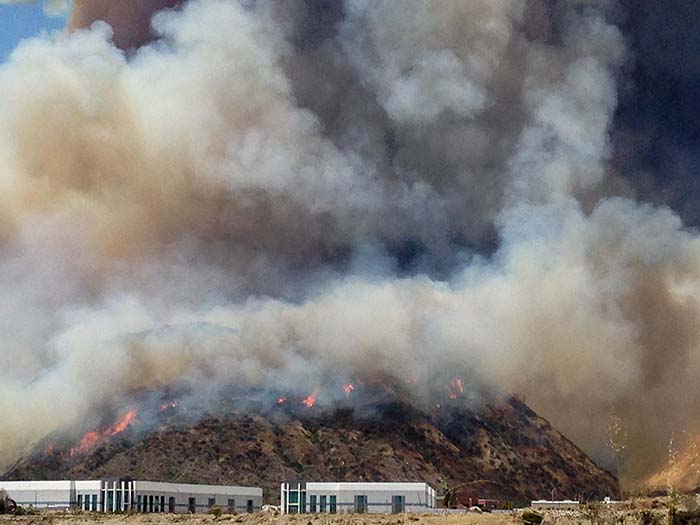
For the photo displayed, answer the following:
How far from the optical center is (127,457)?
602 ft

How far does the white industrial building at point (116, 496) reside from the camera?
147 meters

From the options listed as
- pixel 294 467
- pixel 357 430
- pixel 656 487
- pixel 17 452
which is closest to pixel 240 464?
pixel 294 467

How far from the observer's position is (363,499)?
14675 cm

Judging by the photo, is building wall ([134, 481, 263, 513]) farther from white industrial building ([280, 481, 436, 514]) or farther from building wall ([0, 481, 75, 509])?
building wall ([0, 481, 75, 509])

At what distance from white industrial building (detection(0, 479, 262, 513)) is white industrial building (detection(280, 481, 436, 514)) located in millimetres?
8249

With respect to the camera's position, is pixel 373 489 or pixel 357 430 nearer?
pixel 373 489

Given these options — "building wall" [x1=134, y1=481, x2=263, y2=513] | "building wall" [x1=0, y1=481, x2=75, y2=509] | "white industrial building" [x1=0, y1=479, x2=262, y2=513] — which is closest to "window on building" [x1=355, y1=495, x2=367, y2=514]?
"building wall" [x1=134, y1=481, x2=263, y2=513]

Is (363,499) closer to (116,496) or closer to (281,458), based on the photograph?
(116,496)

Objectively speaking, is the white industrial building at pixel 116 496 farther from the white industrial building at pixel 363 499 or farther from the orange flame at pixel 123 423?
the orange flame at pixel 123 423

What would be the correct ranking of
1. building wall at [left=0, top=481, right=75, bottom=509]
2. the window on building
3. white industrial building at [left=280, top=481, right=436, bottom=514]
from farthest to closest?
building wall at [left=0, top=481, right=75, bottom=509], white industrial building at [left=280, top=481, right=436, bottom=514], the window on building

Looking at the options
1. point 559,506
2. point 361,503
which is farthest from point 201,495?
point 559,506

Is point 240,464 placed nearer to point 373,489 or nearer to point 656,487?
point 373,489

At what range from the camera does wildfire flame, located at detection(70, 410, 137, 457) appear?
190m

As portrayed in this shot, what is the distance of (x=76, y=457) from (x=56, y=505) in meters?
40.4
